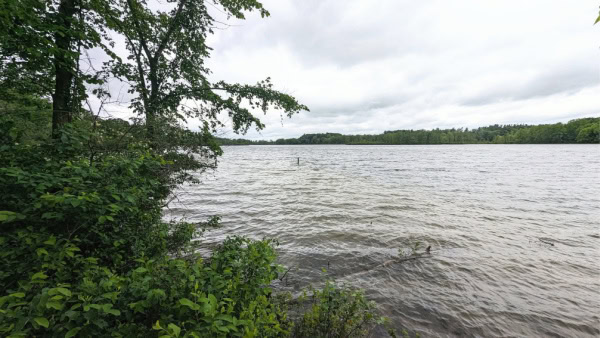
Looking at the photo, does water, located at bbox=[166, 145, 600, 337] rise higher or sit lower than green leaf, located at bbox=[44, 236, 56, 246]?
lower

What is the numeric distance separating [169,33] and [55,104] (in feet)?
14.5

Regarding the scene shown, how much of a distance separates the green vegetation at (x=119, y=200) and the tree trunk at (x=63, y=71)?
0.04 meters

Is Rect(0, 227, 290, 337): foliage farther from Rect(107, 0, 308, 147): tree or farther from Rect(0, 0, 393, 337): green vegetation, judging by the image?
Rect(107, 0, 308, 147): tree

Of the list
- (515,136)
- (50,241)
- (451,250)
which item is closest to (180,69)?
(50,241)

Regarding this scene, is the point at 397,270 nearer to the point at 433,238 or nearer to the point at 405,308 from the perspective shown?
the point at 405,308

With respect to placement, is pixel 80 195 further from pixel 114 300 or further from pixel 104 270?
pixel 114 300

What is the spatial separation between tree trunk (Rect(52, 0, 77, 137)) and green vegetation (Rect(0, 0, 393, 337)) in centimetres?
4

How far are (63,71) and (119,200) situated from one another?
18.1 ft

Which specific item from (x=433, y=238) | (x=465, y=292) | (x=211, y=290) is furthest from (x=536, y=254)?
(x=211, y=290)

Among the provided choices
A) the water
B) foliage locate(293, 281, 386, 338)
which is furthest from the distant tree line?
foliage locate(293, 281, 386, 338)

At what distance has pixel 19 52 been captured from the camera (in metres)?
5.37

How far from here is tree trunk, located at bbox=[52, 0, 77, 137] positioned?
5.77 meters

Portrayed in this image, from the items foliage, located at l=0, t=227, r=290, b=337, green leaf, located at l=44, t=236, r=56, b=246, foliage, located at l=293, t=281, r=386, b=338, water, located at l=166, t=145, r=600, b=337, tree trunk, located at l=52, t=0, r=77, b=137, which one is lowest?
water, located at l=166, t=145, r=600, b=337

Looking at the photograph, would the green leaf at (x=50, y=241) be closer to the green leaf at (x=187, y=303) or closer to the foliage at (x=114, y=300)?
the foliage at (x=114, y=300)
